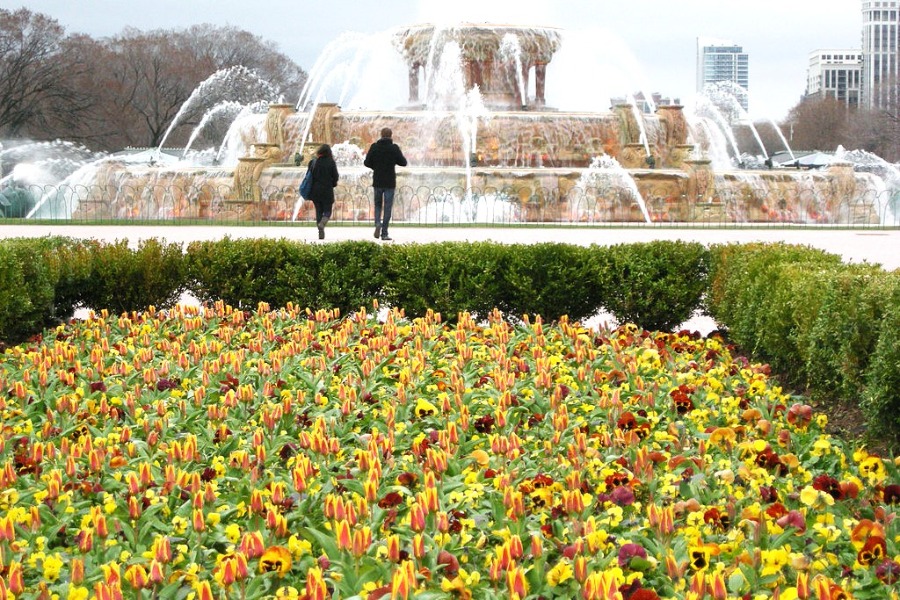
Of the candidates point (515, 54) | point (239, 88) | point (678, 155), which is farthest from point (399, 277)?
point (239, 88)

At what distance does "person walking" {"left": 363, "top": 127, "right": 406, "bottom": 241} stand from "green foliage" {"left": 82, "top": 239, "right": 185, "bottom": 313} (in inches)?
174

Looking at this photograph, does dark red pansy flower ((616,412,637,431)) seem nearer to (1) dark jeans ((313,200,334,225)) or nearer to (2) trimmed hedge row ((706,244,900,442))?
(2) trimmed hedge row ((706,244,900,442))

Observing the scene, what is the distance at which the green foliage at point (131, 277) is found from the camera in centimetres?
1092

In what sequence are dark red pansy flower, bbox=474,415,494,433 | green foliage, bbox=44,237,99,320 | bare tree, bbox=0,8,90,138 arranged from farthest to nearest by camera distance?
bare tree, bbox=0,8,90,138 < green foliage, bbox=44,237,99,320 < dark red pansy flower, bbox=474,415,494,433

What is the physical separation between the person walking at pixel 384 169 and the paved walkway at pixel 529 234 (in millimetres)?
285

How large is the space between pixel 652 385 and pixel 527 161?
21.7 metres

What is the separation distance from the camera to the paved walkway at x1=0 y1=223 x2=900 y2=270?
605 inches

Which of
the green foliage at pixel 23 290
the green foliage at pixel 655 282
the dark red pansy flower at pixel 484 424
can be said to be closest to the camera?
the dark red pansy flower at pixel 484 424

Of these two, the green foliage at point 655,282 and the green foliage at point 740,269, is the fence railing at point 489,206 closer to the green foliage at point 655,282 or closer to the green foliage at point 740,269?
the green foliage at point 655,282

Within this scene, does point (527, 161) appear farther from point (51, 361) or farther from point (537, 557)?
point (537, 557)

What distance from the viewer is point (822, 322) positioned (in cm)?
707

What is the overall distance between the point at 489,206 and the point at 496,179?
2.39 feet

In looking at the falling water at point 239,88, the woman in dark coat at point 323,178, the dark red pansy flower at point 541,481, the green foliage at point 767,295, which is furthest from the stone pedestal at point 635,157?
the falling water at point 239,88

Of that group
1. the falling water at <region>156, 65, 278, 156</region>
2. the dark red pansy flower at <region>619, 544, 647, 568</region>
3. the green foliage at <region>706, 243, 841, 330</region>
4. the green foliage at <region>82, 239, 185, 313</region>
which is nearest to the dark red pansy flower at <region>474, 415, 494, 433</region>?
the dark red pansy flower at <region>619, 544, 647, 568</region>
